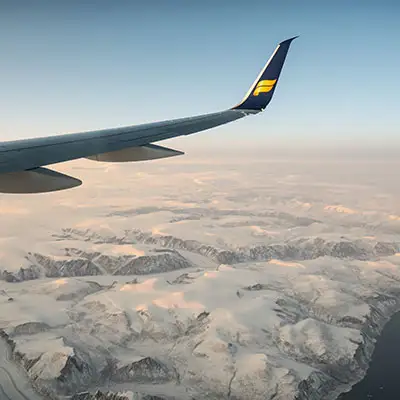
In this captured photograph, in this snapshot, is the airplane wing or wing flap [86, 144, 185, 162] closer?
the airplane wing

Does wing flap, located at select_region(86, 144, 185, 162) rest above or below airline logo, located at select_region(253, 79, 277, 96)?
below

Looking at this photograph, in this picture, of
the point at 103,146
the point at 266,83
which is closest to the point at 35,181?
the point at 103,146

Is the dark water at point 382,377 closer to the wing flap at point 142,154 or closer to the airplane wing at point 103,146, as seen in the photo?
the airplane wing at point 103,146

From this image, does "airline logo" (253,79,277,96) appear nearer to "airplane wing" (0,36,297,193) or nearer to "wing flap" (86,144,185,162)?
"airplane wing" (0,36,297,193)

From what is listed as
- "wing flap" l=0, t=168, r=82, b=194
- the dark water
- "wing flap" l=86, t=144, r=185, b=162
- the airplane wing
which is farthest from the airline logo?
the dark water

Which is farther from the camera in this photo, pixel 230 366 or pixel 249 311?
pixel 249 311

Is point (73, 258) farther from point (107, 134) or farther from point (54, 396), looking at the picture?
point (107, 134)

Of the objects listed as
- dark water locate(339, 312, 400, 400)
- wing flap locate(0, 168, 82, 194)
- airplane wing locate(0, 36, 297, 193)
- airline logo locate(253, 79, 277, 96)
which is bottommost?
dark water locate(339, 312, 400, 400)

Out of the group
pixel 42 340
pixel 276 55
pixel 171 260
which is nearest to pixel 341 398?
pixel 42 340

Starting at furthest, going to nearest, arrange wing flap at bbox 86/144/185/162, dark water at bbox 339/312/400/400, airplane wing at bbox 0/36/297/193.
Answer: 1. dark water at bbox 339/312/400/400
2. wing flap at bbox 86/144/185/162
3. airplane wing at bbox 0/36/297/193
